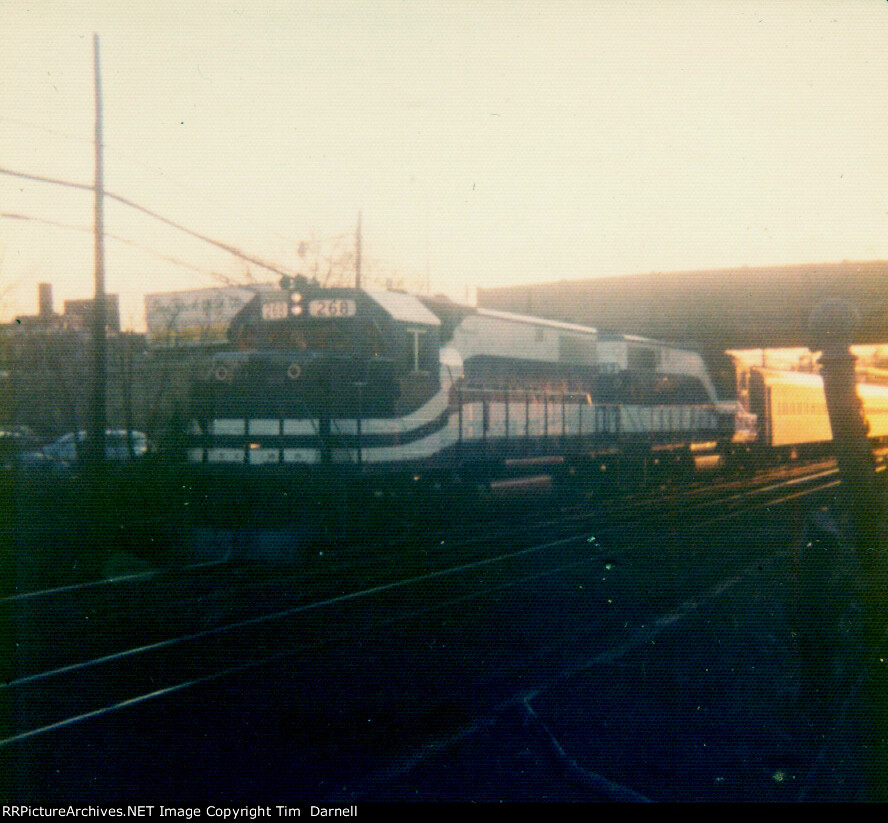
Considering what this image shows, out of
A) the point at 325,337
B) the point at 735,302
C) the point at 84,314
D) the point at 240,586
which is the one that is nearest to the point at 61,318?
the point at 84,314

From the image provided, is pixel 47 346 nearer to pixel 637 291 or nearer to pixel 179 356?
pixel 179 356

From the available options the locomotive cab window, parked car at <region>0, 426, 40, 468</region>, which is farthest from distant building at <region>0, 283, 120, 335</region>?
the locomotive cab window

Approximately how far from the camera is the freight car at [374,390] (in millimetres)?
11008

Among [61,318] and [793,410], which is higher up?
[61,318]

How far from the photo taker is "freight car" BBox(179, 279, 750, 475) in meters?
11.0

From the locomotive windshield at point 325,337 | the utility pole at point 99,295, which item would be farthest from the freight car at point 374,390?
the utility pole at point 99,295

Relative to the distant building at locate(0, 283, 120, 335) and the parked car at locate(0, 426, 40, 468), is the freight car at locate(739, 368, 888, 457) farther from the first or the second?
the parked car at locate(0, 426, 40, 468)

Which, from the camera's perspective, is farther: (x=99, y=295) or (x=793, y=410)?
(x=793, y=410)

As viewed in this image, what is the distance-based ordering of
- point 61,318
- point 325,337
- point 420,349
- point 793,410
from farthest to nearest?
point 793,410 < point 61,318 < point 420,349 < point 325,337

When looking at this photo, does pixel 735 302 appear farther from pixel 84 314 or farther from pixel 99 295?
pixel 99 295

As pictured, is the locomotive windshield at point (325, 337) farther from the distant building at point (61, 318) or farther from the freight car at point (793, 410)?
the freight car at point (793, 410)

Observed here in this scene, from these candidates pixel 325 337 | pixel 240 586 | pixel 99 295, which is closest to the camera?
pixel 240 586

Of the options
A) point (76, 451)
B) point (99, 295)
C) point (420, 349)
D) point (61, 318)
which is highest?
point (61, 318)

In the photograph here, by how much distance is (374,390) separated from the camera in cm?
1126
